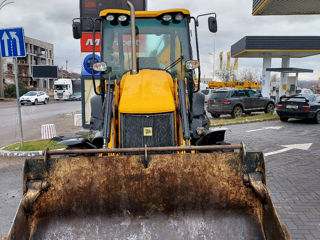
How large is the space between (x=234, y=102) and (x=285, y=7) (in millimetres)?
7118

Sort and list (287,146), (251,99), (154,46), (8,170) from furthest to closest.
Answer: (251,99) → (287,146) → (8,170) → (154,46)

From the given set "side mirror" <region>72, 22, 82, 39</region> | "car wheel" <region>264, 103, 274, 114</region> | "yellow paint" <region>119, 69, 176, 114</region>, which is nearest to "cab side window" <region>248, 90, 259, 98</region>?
"car wheel" <region>264, 103, 274, 114</region>

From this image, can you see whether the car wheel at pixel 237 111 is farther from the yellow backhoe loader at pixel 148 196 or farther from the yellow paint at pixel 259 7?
the yellow backhoe loader at pixel 148 196

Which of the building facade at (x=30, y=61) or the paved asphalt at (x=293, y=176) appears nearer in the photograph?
the paved asphalt at (x=293, y=176)

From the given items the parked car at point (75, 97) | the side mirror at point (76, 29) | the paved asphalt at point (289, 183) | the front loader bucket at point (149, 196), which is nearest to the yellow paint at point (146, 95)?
the front loader bucket at point (149, 196)

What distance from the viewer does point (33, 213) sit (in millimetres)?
3295

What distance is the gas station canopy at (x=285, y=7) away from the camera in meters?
11.7

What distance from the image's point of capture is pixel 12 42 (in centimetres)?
901

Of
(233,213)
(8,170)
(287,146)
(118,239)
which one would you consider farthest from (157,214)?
(287,146)

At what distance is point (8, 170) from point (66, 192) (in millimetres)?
4738

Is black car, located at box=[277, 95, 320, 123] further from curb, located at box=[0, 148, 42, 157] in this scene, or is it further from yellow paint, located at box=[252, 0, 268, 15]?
curb, located at box=[0, 148, 42, 157]

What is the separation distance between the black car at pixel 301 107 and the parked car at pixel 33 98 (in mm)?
27461

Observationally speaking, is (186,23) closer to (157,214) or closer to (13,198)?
(157,214)

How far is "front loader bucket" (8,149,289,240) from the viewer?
3.29m
